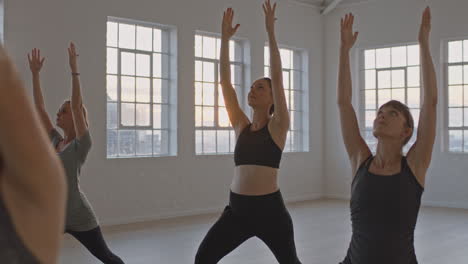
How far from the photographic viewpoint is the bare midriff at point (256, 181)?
289cm

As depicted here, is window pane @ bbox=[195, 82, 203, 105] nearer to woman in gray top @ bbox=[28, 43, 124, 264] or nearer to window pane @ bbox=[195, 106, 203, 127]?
window pane @ bbox=[195, 106, 203, 127]

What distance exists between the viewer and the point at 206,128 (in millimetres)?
8117

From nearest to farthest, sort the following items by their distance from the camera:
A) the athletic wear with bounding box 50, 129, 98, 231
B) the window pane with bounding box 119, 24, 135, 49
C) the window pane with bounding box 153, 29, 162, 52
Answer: the athletic wear with bounding box 50, 129, 98, 231
the window pane with bounding box 119, 24, 135, 49
the window pane with bounding box 153, 29, 162, 52

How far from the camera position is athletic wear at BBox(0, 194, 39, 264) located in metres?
0.56

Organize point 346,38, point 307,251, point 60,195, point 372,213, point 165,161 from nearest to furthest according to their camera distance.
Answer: point 60,195 → point 372,213 → point 346,38 → point 307,251 → point 165,161

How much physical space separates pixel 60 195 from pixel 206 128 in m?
7.54

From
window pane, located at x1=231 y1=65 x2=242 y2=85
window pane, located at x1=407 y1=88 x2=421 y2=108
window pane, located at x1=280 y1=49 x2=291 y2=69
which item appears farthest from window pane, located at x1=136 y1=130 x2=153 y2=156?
window pane, located at x1=407 y1=88 x2=421 y2=108

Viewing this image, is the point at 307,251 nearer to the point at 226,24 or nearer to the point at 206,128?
the point at 226,24

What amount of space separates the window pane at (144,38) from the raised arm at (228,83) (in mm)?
4308

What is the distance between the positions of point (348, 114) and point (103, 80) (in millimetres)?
5088

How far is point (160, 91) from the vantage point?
761 centimetres

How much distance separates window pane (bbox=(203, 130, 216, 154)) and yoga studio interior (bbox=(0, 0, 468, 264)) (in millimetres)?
21

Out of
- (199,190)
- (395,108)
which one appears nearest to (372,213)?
(395,108)

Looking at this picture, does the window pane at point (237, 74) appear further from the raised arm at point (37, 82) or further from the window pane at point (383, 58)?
the raised arm at point (37, 82)
